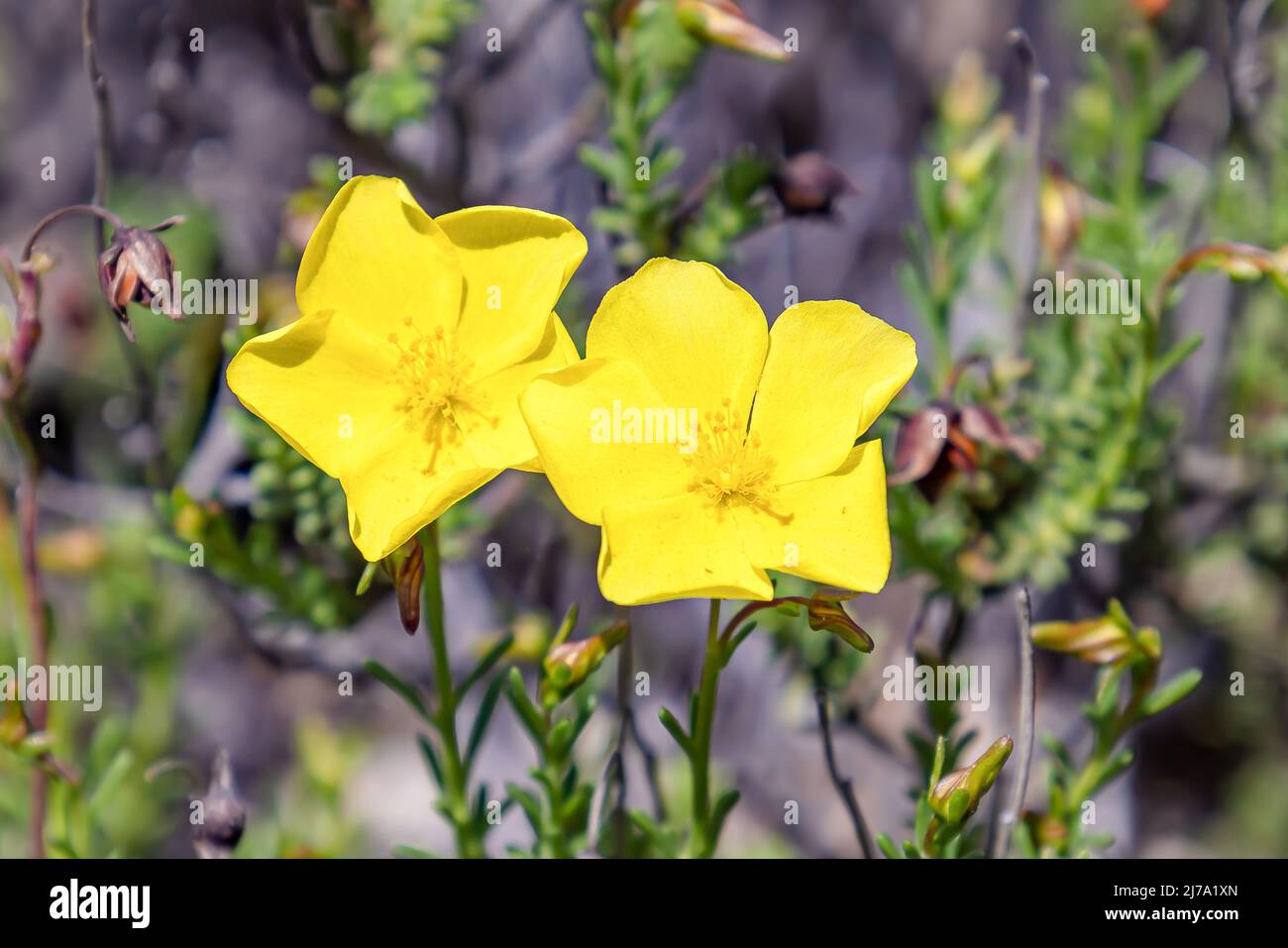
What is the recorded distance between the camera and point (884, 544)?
1722 millimetres

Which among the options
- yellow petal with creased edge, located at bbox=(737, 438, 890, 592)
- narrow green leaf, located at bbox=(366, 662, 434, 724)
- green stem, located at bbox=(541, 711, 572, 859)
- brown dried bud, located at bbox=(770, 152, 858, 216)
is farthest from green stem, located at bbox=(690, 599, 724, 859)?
brown dried bud, located at bbox=(770, 152, 858, 216)

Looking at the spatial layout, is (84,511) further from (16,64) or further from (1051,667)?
(1051,667)

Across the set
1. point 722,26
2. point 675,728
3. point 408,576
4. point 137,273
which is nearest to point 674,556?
point 675,728

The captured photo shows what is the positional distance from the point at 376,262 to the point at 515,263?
0.79 feet

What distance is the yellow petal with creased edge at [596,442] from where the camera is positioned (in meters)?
1.74

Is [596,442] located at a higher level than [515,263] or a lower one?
lower

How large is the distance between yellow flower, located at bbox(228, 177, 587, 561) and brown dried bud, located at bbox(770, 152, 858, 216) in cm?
77

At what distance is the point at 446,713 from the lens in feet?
6.69

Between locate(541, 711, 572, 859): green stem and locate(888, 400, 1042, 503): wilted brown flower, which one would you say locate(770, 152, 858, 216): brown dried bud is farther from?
locate(541, 711, 572, 859): green stem

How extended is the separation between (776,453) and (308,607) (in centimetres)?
124

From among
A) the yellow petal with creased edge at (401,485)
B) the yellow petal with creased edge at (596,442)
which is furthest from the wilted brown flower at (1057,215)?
the yellow petal with creased edge at (401,485)

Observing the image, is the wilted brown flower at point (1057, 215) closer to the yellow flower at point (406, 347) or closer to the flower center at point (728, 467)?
the flower center at point (728, 467)

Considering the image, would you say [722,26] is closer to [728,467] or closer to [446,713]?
[728,467]
